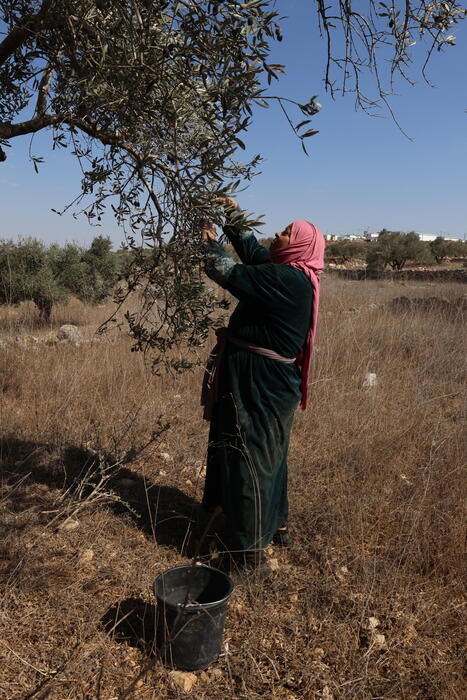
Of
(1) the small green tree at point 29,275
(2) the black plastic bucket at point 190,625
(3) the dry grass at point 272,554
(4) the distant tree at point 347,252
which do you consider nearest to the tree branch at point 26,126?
(3) the dry grass at point 272,554

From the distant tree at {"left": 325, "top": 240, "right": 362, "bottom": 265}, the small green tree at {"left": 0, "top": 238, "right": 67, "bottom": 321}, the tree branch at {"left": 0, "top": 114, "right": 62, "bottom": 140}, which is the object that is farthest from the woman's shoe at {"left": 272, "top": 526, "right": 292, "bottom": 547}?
the distant tree at {"left": 325, "top": 240, "right": 362, "bottom": 265}

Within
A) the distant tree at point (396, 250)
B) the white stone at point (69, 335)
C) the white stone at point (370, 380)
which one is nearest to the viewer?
the white stone at point (370, 380)

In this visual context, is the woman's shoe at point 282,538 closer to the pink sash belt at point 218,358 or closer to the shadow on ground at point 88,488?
the shadow on ground at point 88,488

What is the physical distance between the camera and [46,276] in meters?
11.8

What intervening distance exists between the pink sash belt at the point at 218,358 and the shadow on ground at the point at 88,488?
665 mm

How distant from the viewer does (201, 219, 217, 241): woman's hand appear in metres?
2.10

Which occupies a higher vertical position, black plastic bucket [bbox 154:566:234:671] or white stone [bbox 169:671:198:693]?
black plastic bucket [bbox 154:566:234:671]

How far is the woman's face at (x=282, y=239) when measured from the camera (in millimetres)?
2969

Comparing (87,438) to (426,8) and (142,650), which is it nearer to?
(142,650)

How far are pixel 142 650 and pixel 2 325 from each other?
268 inches

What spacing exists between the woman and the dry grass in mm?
355

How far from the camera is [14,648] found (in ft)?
7.63

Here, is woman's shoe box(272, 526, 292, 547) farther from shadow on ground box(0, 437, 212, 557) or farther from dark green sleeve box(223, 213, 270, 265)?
dark green sleeve box(223, 213, 270, 265)

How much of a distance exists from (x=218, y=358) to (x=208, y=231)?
106 centimetres
